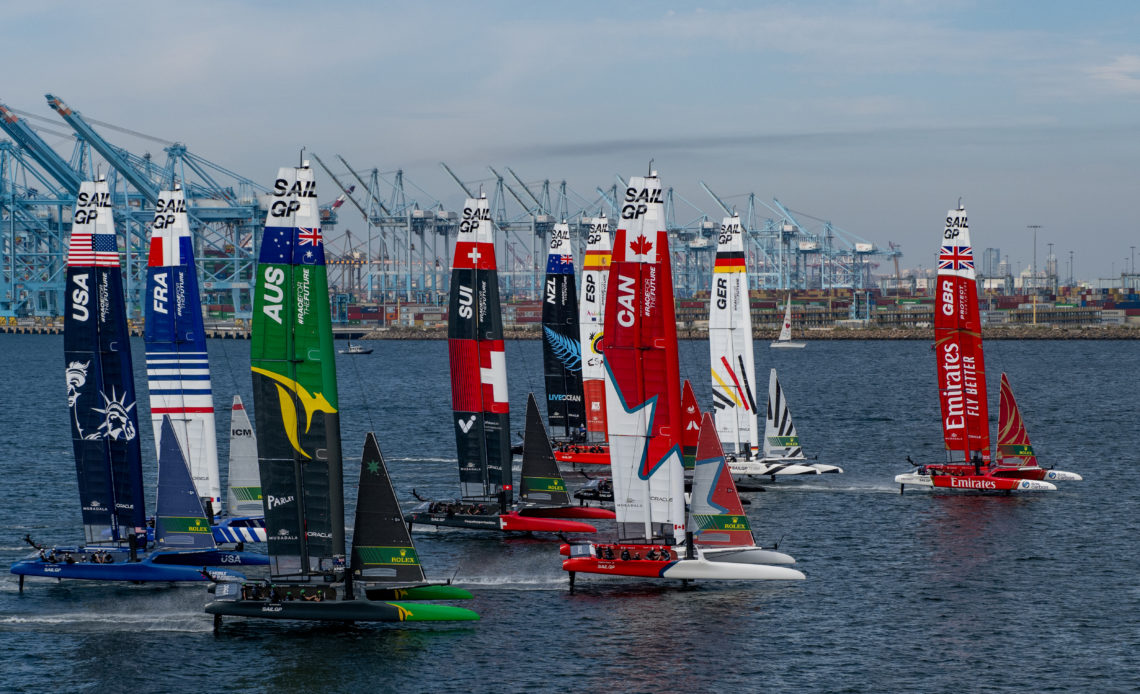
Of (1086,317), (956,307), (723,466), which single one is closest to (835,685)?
(723,466)

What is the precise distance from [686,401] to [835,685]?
13.4m

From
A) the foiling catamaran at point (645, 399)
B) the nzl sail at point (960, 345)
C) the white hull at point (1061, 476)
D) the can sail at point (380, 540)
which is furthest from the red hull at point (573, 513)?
the white hull at point (1061, 476)

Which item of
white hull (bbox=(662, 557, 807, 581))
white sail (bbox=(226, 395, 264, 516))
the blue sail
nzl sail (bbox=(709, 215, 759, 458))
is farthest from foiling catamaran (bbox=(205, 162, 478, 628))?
nzl sail (bbox=(709, 215, 759, 458))

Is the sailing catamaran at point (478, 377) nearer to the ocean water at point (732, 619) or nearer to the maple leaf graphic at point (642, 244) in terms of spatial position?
the ocean water at point (732, 619)

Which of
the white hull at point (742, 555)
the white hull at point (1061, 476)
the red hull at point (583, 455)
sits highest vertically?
the red hull at point (583, 455)

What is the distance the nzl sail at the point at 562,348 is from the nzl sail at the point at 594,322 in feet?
1.30

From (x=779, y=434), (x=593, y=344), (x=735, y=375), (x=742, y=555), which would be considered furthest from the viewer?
(x=593, y=344)

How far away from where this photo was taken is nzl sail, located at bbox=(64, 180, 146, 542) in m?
27.1

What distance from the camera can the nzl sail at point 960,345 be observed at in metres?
38.0

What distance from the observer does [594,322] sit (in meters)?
42.0

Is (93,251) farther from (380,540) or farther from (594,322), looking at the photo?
(594,322)

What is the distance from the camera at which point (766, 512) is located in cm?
3662

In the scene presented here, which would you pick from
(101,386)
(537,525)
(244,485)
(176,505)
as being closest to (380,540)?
(176,505)

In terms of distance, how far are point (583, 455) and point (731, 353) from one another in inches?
227
